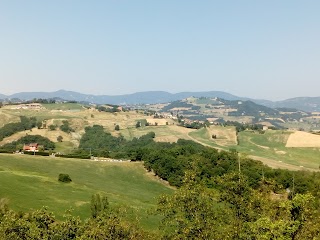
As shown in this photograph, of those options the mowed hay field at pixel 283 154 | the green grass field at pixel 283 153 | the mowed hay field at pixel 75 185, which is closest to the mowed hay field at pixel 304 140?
the mowed hay field at pixel 283 154

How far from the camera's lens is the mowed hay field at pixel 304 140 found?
609ft

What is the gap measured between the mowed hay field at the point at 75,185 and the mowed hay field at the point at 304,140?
336 feet

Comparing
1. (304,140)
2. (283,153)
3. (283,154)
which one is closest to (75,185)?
(283,154)

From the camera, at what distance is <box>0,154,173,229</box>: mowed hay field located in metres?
67.6

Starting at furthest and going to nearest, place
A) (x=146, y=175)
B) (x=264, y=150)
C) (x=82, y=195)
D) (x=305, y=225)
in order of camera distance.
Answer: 1. (x=264, y=150)
2. (x=146, y=175)
3. (x=82, y=195)
4. (x=305, y=225)

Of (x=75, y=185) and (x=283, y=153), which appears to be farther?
(x=283, y=153)

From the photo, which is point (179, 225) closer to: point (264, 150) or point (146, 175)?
point (146, 175)

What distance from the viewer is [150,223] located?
218ft

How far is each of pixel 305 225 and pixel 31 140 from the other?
177102mm

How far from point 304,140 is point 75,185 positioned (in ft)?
472

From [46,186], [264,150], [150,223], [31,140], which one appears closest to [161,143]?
[264,150]

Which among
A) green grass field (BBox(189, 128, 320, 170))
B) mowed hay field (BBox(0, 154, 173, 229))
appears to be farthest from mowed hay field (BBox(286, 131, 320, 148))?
mowed hay field (BBox(0, 154, 173, 229))

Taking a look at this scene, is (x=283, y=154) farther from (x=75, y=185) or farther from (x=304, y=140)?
(x=75, y=185)

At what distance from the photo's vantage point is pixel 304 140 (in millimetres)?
192000
